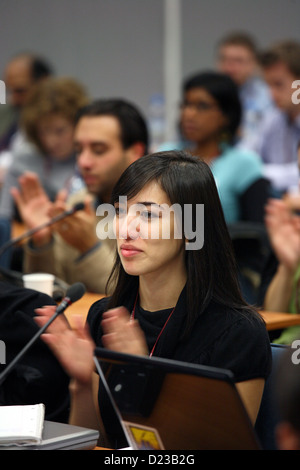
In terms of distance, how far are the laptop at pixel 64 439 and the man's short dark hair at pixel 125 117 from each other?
1901 millimetres

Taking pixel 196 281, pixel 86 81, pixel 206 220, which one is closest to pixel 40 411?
pixel 196 281

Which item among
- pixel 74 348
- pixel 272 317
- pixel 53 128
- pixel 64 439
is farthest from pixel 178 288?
pixel 53 128

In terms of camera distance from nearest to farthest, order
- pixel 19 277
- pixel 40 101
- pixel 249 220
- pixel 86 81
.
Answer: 1. pixel 19 277
2. pixel 249 220
3. pixel 40 101
4. pixel 86 81

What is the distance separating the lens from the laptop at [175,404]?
1155mm

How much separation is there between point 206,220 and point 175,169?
0.13m

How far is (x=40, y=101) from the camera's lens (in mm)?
4266

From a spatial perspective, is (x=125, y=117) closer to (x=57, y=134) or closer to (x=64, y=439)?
(x=57, y=134)

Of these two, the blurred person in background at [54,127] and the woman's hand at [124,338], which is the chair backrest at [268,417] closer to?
the woman's hand at [124,338]

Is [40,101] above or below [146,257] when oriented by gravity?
above

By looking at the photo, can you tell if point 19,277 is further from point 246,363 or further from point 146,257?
point 246,363

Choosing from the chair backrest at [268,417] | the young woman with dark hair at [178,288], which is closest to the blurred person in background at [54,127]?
the young woman with dark hair at [178,288]

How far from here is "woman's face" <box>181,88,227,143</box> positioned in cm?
389

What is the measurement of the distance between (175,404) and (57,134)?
320 centimetres

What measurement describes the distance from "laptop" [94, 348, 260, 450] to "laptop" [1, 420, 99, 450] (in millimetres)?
108
